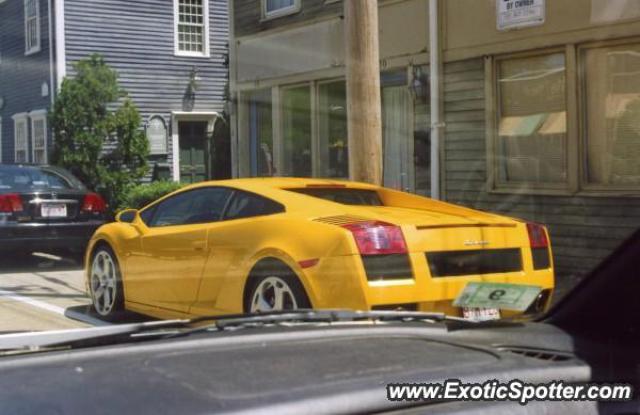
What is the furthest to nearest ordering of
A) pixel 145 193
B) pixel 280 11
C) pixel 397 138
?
1. pixel 280 11
2. pixel 397 138
3. pixel 145 193

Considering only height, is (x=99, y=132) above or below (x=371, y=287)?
above

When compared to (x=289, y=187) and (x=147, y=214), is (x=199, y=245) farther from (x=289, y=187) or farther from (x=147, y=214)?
(x=147, y=214)

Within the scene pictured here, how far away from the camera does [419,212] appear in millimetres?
5398

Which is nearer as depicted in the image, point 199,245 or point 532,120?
point 199,245

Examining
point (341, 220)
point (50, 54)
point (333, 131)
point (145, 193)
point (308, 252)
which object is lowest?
point (308, 252)

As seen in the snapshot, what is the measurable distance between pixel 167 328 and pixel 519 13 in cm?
749

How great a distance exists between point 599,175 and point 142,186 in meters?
4.69

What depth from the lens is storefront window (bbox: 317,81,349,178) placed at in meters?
11.7

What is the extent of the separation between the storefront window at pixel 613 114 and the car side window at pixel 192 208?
14.3ft

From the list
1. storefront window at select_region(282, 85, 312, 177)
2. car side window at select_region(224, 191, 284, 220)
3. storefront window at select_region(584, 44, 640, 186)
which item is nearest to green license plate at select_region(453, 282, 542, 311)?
car side window at select_region(224, 191, 284, 220)

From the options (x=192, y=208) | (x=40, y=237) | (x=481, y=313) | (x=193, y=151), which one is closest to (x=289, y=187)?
(x=192, y=208)

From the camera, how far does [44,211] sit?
26.8 ft

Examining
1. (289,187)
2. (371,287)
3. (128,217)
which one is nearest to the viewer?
(371,287)

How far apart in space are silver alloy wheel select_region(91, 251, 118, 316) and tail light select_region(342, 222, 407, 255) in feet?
6.56
